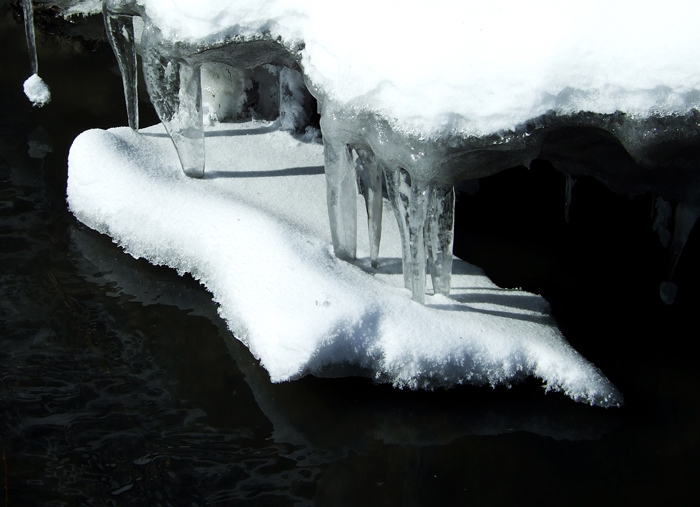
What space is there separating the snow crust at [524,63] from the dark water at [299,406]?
1052 mm

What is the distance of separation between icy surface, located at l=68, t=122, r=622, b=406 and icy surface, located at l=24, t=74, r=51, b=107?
1141 millimetres

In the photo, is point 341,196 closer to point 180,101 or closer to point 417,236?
point 417,236

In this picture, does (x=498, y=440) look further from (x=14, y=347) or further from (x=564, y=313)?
(x=14, y=347)

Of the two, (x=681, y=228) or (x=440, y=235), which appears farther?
(x=681, y=228)

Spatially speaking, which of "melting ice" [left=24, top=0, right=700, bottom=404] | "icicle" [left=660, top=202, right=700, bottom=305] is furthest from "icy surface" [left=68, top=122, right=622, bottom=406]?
"icicle" [left=660, top=202, right=700, bottom=305]

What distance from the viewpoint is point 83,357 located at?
10.2 feet

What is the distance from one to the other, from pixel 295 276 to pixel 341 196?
395 mm

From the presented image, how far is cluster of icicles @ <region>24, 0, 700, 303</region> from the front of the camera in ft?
9.30

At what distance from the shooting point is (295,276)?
10.6ft

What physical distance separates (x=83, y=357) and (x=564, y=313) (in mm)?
2064

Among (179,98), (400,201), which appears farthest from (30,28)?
(400,201)

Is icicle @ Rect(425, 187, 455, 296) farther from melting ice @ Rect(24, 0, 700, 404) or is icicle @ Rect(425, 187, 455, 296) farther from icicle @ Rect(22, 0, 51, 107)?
icicle @ Rect(22, 0, 51, 107)

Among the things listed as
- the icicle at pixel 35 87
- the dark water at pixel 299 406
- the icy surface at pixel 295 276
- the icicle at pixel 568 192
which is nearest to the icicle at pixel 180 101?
the icy surface at pixel 295 276

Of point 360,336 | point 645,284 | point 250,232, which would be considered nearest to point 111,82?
point 250,232
